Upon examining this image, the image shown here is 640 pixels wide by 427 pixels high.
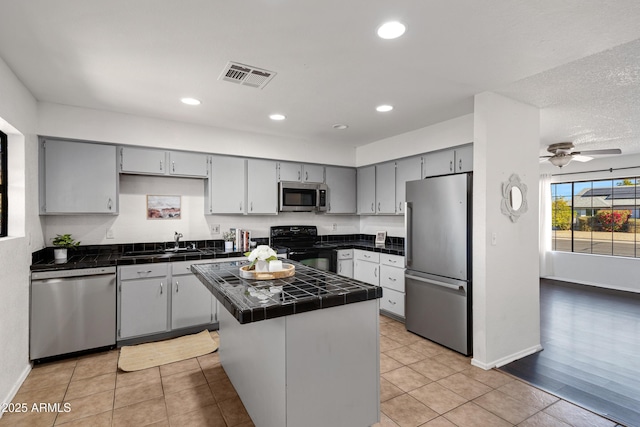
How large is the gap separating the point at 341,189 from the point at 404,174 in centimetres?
113

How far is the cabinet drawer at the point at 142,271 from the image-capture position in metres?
3.40

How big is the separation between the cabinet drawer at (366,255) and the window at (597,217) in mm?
5092

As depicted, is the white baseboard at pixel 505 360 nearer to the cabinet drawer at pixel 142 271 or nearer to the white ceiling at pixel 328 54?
the white ceiling at pixel 328 54

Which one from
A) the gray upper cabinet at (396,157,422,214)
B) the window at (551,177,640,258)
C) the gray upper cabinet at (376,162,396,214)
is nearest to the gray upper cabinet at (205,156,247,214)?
the gray upper cabinet at (376,162,396,214)

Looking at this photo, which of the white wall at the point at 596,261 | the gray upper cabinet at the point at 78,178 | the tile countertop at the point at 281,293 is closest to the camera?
the tile countertop at the point at 281,293

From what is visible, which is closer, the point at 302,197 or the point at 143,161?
the point at 143,161

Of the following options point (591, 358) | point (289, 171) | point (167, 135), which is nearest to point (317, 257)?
point (289, 171)

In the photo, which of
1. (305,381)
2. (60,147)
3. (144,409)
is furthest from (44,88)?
(305,381)

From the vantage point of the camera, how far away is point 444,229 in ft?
10.9

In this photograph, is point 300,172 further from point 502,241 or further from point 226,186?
point 502,241

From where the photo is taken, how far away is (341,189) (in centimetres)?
528

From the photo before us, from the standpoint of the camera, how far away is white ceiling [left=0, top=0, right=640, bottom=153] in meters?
1.81

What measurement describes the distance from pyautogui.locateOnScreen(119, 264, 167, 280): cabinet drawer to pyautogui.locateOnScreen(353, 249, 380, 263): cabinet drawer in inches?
102

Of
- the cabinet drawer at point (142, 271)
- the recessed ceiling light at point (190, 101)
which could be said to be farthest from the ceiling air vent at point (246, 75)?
the cabinet drawer at point (142, 271)
